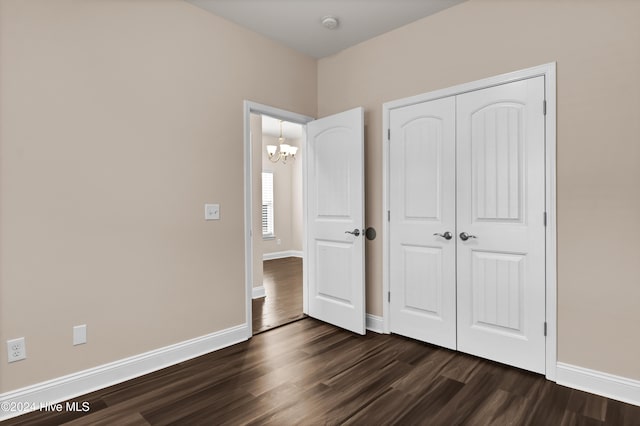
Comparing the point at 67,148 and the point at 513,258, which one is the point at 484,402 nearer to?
the point at 513,258

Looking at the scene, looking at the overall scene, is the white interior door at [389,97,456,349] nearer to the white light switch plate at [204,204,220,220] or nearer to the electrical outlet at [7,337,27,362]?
the white light switch plate at [204,204,220,220]

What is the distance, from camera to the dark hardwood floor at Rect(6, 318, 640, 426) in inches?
78.4

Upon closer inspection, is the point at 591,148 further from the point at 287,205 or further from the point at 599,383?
the point at 287,205

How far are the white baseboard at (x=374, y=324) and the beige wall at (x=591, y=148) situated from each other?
144 centimetres

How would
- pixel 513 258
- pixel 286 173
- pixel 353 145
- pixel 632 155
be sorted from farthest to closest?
1. pixel 286 173
2. pixel 353 145
3. pixel 513 258
4. pixel 632 155

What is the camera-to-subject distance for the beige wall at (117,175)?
2068mm

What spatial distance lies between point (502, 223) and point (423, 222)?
632 mm

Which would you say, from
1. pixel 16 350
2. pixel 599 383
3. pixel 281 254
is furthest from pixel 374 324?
pixel 281 254

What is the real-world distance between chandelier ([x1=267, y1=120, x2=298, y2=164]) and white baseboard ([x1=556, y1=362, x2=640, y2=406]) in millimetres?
5683

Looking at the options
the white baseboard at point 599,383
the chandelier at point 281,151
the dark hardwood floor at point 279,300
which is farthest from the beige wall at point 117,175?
the chandelier at point 281,151

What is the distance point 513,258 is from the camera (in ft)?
8.46

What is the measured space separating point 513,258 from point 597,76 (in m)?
1.29

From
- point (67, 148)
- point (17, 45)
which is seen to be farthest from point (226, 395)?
point (17, 45)

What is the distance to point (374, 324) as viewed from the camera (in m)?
3.42
